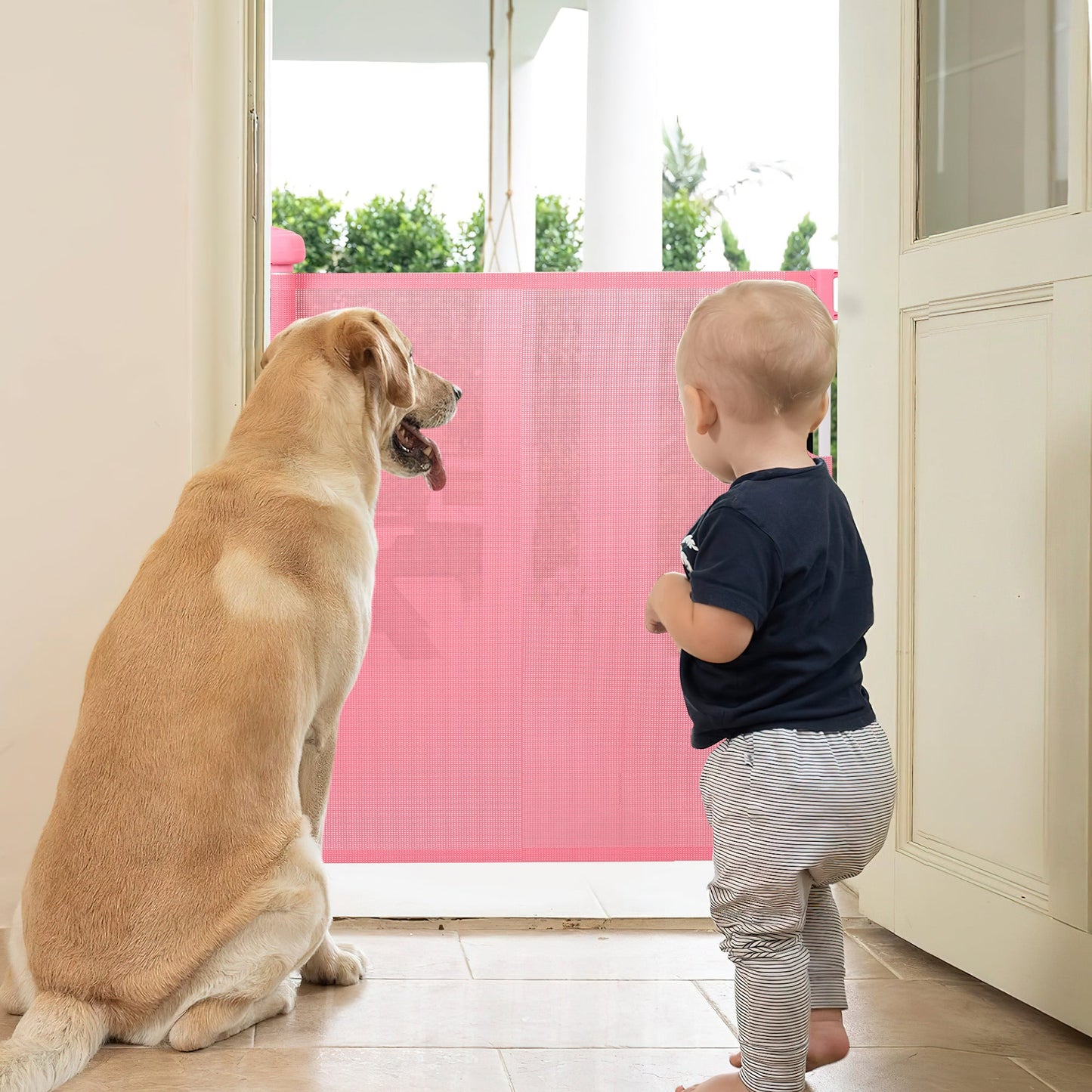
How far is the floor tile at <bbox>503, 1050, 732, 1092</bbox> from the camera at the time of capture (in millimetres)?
1687

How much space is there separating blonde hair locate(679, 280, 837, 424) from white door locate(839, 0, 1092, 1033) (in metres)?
0.66

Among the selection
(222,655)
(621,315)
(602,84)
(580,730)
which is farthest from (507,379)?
(602,84)

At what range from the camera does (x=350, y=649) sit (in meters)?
1.92

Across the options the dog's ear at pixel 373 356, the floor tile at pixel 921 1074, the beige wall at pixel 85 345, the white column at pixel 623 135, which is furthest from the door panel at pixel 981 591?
the white column at pixel 623 135

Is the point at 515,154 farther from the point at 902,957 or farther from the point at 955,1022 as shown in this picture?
the point at 955,1022

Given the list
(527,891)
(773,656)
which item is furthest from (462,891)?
(773,656)

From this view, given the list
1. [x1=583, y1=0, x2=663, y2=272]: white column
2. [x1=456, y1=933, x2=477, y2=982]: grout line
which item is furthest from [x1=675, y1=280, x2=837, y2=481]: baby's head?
[x1=583, y1=0, x2=663, y2=272]: white column

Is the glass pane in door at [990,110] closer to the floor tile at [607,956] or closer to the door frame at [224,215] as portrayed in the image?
the door frame at [224,215]

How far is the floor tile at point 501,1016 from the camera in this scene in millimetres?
1855

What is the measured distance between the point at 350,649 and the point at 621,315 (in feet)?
3.70

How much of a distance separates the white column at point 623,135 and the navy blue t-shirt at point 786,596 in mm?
4511

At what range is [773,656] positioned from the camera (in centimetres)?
151

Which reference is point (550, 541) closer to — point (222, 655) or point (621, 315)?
point (621, 315)

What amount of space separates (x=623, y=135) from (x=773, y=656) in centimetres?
477
